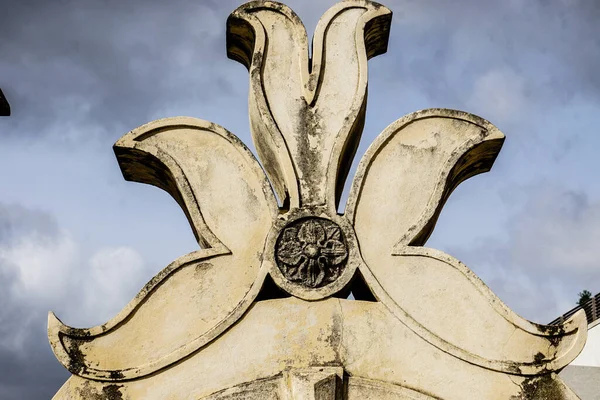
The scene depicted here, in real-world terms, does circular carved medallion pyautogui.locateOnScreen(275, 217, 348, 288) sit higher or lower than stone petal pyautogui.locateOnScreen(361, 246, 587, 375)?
higher

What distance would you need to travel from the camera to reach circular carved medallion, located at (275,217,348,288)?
5500 millimetres

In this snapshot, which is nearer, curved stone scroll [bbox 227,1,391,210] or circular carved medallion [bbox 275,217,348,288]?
circular carved medallion [bbox 275,217,348,288]

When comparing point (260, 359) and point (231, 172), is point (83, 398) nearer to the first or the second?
point (260, 359)

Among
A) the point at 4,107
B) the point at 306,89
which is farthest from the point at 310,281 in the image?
the point at 4,107

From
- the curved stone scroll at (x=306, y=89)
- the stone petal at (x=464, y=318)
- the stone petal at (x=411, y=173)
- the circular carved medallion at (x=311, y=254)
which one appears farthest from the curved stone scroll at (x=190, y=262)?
the stone petal at (x=464, y=318)

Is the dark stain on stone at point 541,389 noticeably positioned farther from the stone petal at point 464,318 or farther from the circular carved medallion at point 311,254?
the circular carved medallion at point 311,254

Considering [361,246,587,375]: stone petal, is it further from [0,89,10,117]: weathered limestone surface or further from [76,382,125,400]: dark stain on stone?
[0,89,10,117]: weathered limestone surface

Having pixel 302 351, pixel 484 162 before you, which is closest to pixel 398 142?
pixel 484 162

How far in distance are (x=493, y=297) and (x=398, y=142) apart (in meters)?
1.28

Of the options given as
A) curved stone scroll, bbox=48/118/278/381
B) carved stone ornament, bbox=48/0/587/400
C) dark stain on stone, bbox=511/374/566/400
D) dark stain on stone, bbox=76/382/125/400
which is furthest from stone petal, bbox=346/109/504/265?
dark stain on stone, bbox=76/382/125/400

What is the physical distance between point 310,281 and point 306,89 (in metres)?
1.46

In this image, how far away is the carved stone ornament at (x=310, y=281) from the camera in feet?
17.4

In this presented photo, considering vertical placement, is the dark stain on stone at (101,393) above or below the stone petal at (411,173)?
below

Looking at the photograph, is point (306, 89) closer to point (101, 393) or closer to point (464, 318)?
point (464, 318)
